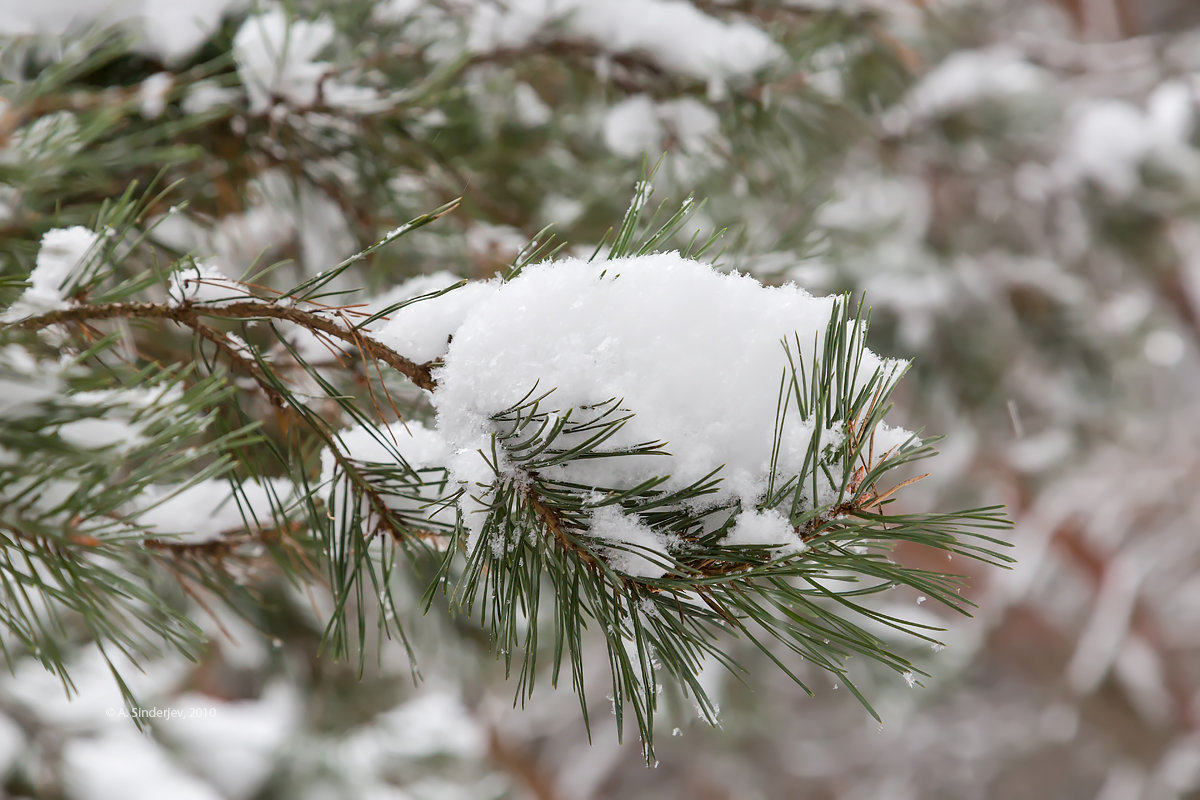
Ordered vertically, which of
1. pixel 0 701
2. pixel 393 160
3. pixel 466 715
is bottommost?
pixel 466 715

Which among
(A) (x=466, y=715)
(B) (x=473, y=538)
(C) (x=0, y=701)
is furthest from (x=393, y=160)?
(A) (x=466, y=715)

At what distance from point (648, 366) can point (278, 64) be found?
74 centimetres

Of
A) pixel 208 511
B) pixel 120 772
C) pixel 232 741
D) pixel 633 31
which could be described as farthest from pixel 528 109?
pixel 232 741

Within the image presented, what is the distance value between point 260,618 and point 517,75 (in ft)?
3.50

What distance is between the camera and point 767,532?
1.18 feet

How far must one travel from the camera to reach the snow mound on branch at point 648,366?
0.38 metres

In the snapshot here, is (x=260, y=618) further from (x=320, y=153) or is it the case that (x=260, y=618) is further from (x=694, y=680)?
(x=694, y=680)

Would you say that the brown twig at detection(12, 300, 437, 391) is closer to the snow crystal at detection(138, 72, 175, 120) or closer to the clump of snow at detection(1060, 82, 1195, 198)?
the snow crystal at detection(138, 72, 175, 120)

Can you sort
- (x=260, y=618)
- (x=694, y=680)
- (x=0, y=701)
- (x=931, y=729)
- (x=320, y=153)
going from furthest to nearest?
1. (x=931, y=729)
2. (x=0, y=701)
3. (x=260, y=618)
4. (x=320, y=153)
5. (x=694, y=680)

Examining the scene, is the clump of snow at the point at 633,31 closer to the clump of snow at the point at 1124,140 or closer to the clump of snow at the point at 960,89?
the clump of snow at the point at 960,89

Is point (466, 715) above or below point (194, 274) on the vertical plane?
below

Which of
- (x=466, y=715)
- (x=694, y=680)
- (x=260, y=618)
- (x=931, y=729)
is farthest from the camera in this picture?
(x=931, y=729)

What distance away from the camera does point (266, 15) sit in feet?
3.15

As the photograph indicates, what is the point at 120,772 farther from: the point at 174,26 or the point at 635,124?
the point at 635,124
